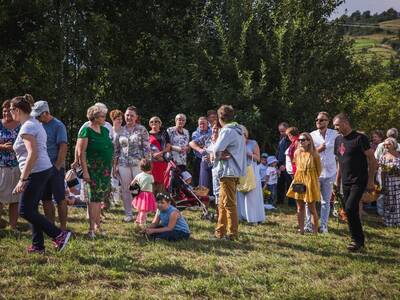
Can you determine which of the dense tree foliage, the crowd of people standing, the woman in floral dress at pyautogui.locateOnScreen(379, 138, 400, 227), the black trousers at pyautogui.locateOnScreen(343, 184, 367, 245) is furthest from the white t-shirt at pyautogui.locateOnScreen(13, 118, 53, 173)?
the dense tree foliage

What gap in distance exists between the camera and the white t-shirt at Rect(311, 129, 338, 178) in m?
8.69

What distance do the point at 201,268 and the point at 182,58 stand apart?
9.62m

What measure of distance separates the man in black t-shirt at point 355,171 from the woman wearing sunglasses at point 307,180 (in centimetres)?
96

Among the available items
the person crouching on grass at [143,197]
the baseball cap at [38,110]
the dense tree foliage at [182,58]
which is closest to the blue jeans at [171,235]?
the person crouching on grass at [143,197]

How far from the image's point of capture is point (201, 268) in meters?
5.85

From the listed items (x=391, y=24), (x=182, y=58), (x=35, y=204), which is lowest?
(x=35, y=204)

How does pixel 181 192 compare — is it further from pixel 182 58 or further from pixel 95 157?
pixel 182 58

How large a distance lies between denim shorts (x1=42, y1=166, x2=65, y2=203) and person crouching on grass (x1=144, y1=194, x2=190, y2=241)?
1.37 m

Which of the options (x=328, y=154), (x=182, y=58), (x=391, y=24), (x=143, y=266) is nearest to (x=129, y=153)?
(x=143, y=266)

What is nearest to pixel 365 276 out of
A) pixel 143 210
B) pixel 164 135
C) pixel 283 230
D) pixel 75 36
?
pixel 283 230

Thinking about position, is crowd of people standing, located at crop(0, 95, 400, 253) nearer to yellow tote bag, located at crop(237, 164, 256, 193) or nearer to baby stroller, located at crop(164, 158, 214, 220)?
yellow tote bag, located at crop(237, 164, 256, 193)

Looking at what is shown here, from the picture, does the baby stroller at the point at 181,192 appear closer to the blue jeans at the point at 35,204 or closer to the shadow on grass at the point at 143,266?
the shadow on grass at the point at 143,266

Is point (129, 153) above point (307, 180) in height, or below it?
above

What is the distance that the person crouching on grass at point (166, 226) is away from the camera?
7398 millimetres
